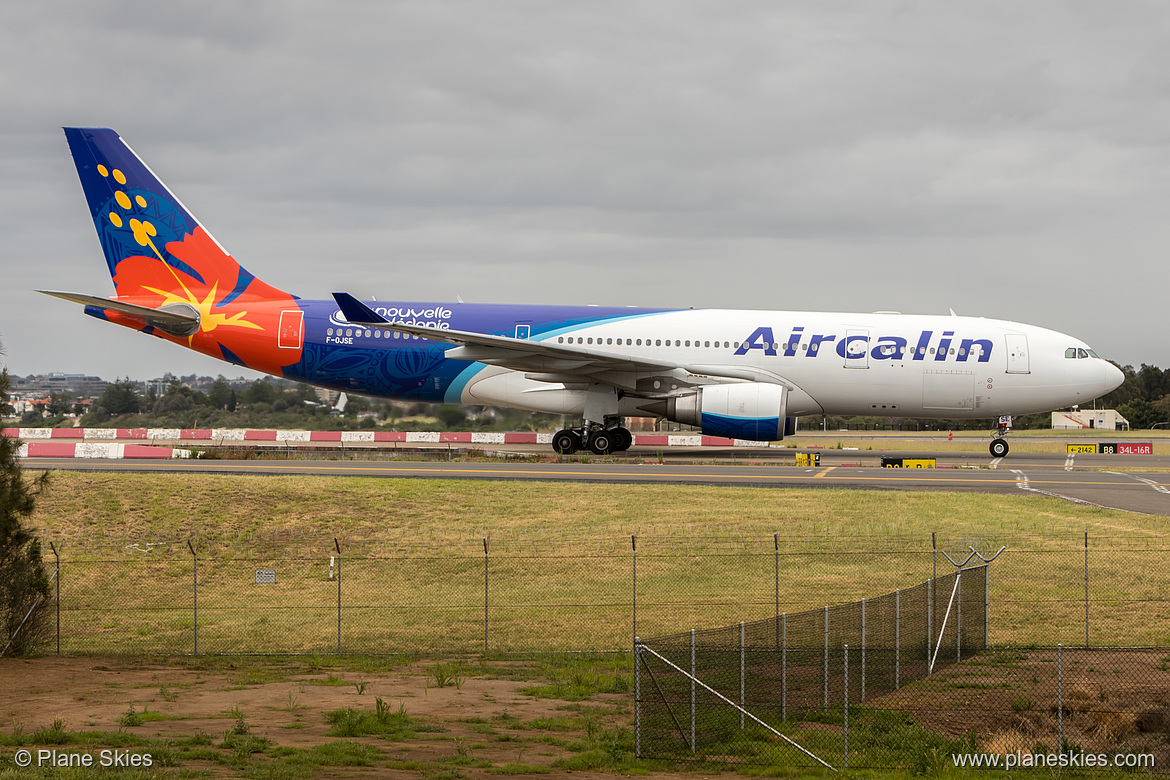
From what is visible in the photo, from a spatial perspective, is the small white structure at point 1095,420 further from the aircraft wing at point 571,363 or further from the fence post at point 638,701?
the fence post at point 638,701

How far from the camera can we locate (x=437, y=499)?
25.1 meters

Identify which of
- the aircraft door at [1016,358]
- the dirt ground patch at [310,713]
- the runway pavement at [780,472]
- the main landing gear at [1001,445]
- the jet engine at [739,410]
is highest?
the aircraft door at [1016,358]

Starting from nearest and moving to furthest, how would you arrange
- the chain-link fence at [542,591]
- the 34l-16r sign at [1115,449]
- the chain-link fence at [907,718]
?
the chain-link fence at [907,718], the chain-link fence at [542,591], the 34l-16r sign at [1115,449]

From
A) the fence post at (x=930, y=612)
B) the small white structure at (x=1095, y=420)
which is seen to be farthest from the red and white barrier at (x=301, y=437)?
the small white structure at (x=1095, y=420)

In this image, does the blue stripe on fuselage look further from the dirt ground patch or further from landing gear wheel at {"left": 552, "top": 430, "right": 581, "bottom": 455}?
the dirt ground patch

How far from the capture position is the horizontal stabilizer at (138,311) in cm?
3228

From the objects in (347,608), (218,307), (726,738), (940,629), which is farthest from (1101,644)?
(218,307)

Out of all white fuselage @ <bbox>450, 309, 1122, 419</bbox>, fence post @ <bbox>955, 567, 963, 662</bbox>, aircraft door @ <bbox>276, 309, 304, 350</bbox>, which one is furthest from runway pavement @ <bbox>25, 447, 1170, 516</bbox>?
fence post @ <bbox>955, 567, 963, 662</bbox>

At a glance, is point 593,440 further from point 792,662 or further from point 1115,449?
point 1115,449

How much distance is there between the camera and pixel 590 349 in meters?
34.6

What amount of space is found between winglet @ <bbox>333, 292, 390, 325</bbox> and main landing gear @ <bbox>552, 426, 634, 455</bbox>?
843 centimetres

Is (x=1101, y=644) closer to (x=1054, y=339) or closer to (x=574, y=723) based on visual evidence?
(x=574, y=723)

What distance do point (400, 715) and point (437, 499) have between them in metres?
14.0

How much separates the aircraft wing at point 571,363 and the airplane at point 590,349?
0.07m
